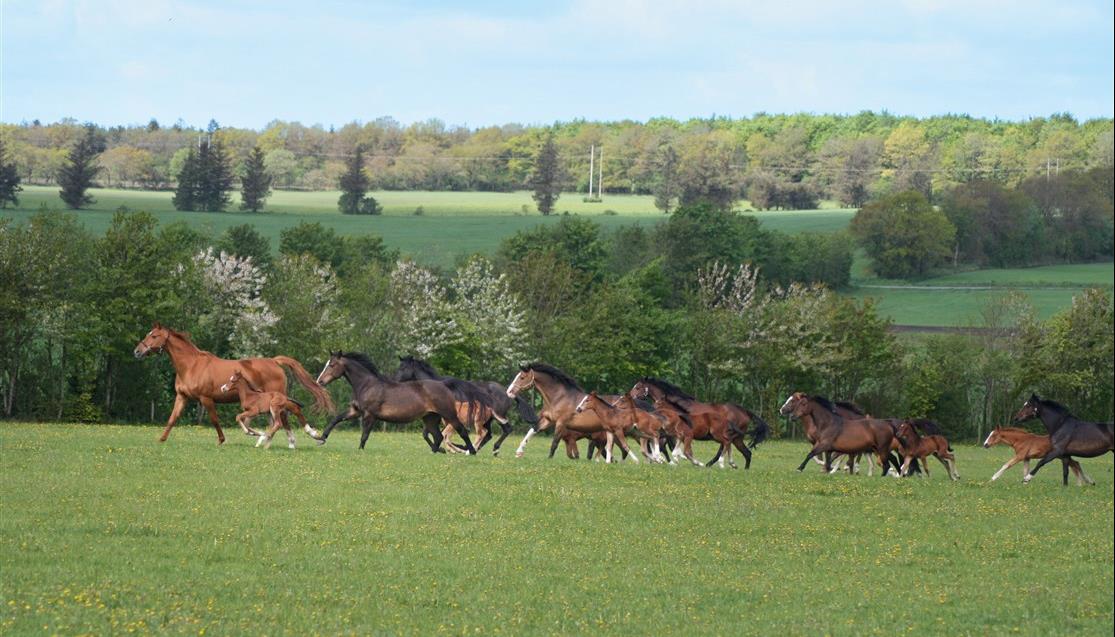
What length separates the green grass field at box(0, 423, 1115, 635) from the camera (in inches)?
589

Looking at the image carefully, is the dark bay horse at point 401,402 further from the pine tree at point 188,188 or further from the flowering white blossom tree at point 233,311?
the pine tree at point 188,188

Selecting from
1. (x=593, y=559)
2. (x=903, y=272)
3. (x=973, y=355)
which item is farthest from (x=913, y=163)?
(x=593, y=559)

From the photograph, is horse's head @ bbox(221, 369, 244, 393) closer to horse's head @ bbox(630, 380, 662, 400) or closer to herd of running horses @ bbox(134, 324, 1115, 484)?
herd of running horses @ bbox(134, 324, 1115, 484)

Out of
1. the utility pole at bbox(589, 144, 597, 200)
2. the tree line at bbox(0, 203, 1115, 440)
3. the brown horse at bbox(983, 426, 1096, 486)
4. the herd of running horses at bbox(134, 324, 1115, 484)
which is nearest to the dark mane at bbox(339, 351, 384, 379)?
the herd of running horses at bbox(134, 324, 1115, 484)

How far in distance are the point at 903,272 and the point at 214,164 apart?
228ft

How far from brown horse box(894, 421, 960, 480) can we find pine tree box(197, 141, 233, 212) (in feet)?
381

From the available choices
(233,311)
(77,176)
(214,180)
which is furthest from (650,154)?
(233,311)

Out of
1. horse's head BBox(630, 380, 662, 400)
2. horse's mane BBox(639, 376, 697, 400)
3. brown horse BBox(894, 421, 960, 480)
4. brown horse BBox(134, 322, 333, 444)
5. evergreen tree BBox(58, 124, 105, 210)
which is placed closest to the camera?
brown horse BBox(134, 322, 333, 444)

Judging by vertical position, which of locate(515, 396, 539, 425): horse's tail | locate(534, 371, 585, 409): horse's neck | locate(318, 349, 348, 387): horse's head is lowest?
locate(515, 396, 539, 425): horse's tail

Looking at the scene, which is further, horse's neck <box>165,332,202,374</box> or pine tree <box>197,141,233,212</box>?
pine tree <box>197,141,233,212</box>

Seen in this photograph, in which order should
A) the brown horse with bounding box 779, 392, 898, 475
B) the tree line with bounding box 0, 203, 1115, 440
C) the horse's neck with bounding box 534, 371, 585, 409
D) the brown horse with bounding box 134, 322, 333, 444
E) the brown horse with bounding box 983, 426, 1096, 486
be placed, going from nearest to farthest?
the brown horse with bounding box 134, 322, 333, 444 → the horse's neck with bounding box 534, 371, 585, 409 → the brown horse with bounding box 779, 392, 898, 475 → the brown horse with bounding box 983, 426, 1096, 486 → the tree line with bounding box 0, 203, 1115, 440

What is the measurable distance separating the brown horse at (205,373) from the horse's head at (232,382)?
0.28 ft

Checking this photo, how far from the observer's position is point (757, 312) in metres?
80.6

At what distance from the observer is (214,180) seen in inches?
5492
